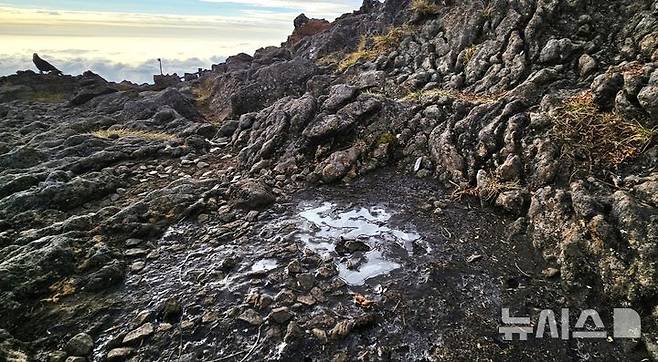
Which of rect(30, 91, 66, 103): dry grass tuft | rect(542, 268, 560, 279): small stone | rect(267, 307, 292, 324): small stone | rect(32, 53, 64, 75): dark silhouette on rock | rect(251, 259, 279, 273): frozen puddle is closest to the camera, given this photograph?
rect(267, 307, 292, 324): small stone

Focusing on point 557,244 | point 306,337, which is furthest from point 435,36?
point 306,337

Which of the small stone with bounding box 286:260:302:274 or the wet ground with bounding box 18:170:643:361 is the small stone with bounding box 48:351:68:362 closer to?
the wet ground with bounding box 18:170:643:361

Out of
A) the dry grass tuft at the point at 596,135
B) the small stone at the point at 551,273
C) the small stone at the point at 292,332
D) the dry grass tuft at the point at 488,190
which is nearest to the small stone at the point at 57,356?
the small stone at the point at 292,332

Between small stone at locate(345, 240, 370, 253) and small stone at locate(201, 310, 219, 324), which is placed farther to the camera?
small stone at locate(345, 240, 370, 253)

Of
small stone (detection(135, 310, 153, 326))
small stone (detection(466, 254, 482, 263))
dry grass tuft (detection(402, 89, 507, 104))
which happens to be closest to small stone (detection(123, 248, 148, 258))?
small stone (detection(135, 310, 153, 326))

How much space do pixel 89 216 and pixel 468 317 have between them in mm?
9420

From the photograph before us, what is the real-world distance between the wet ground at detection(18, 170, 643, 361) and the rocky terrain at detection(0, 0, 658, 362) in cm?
4

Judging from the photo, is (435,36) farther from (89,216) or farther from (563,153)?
(89,216)

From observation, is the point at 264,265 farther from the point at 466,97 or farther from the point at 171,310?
the point at 466,97

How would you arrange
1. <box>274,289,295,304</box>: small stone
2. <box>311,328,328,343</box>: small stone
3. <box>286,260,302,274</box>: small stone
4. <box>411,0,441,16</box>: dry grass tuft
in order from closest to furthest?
<box>311,328,328,343</box>: small stone < <box>274,289,295,304</box>: small stone < <box>286,260,302,274</box>: small stone < <box>411,0,441,16</box>: dry grass tuft

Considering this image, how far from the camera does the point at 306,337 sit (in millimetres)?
5395

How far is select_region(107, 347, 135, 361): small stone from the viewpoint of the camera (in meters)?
5.26

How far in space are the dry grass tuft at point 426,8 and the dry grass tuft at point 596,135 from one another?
42.9ft

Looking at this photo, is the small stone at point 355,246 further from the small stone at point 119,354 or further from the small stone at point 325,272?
the small stone at point 119,354
